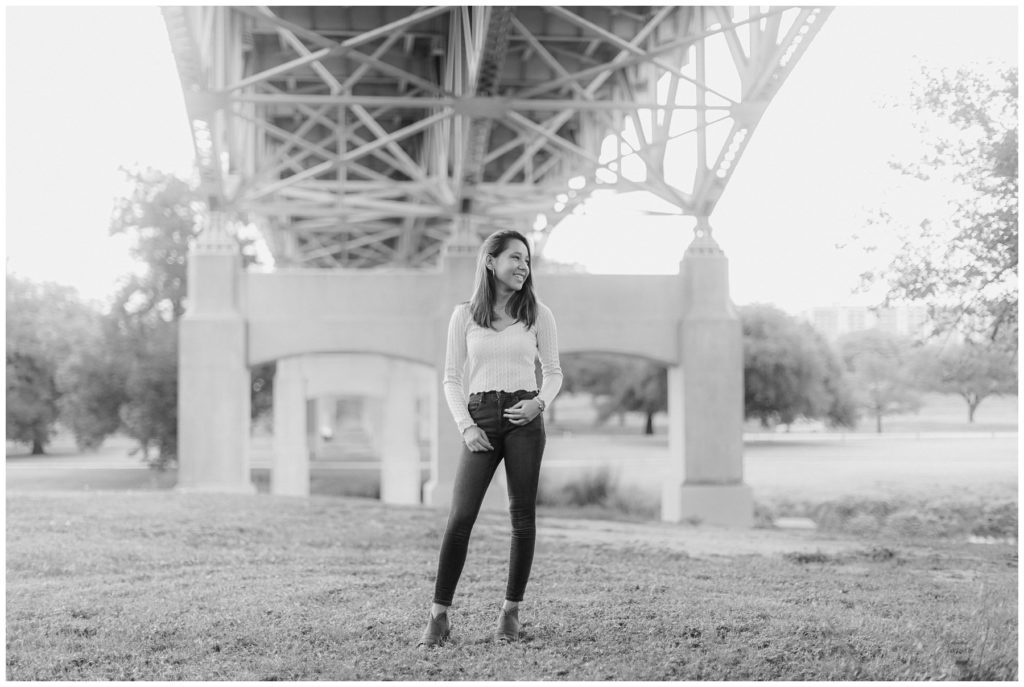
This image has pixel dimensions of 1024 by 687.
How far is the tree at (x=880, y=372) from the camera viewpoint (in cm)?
3028

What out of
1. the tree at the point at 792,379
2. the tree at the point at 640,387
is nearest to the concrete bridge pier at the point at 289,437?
the tree at the point at 640,387

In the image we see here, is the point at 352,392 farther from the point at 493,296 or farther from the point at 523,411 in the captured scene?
the point at 523,411

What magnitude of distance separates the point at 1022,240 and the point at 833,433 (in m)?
31.9

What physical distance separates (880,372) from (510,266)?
105 feet

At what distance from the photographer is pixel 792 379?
121 feet

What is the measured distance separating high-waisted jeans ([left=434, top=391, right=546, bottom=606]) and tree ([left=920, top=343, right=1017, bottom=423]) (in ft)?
40.7

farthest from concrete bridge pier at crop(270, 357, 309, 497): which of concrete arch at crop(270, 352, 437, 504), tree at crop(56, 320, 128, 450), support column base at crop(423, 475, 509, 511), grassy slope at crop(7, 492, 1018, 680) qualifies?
grassy slope at crop(7, 492, 1018, 680)

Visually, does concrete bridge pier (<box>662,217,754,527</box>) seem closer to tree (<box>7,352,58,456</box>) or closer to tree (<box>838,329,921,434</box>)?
tree (<box>838,329,921,434</box>)

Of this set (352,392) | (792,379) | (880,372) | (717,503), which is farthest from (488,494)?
(792,379)

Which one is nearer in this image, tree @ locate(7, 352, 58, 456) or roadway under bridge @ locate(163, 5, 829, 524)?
roadway under bridge @ locate(163, 5, 829, 524)

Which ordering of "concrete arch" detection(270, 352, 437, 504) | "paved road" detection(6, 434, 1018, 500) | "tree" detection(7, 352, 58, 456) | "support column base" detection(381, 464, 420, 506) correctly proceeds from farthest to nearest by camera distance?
"tree" detection(7, 352, 58, 456), "support column base" detection(381, 464, 420, 506), "concrete arch" detection(270, 352, 437, 504), "paved road" detection(6, 434, 1018, 500)

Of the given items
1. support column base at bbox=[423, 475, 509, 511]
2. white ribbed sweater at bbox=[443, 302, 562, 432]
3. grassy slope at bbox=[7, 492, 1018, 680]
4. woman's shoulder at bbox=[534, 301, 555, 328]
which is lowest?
support column base at bbox=[423, 475, 509, 511]

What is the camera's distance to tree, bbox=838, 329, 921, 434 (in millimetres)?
30284

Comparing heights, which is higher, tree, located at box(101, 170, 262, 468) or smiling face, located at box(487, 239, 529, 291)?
tree, located at box(101, 170, 262, 468)
